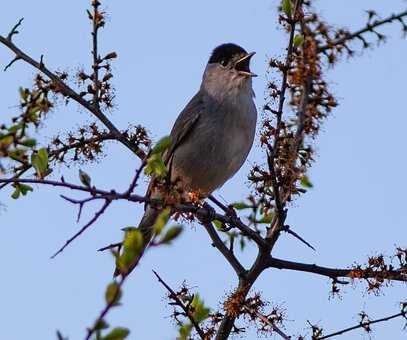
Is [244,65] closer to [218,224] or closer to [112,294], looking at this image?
[218,224]

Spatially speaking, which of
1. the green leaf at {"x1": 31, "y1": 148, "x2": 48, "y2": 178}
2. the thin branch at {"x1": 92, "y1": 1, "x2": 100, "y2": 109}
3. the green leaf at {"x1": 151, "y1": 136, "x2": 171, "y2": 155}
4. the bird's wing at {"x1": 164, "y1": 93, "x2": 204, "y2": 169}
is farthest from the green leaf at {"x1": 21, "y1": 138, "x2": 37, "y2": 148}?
the bird's wing at {"x1": 164, "y1": 93, "x2": 204, "y2": 169}

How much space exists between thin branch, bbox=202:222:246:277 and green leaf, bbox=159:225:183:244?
2.45 m

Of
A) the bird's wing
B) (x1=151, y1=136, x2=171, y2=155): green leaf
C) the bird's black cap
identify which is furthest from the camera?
the bird's black cap

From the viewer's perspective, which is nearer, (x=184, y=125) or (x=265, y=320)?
(x=265, y=320)

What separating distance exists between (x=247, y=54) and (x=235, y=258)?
12.3ft

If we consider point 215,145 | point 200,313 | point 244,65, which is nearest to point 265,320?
point 200,313

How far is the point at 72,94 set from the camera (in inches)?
207

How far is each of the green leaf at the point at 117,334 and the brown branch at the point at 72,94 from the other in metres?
2.76

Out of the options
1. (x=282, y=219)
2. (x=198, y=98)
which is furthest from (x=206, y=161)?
(x=282, y=219)

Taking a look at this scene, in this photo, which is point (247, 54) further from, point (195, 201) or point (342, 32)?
point (342, 32)

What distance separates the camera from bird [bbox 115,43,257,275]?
7578 mm

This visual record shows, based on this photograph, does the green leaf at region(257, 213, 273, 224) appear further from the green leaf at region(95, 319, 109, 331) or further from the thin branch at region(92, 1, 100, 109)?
the green leaf at region(95, 319, 109, 331)

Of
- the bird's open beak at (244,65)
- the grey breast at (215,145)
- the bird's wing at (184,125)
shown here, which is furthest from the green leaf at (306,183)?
the bird's open beak at (244,65)

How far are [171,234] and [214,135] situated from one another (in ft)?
17.6
